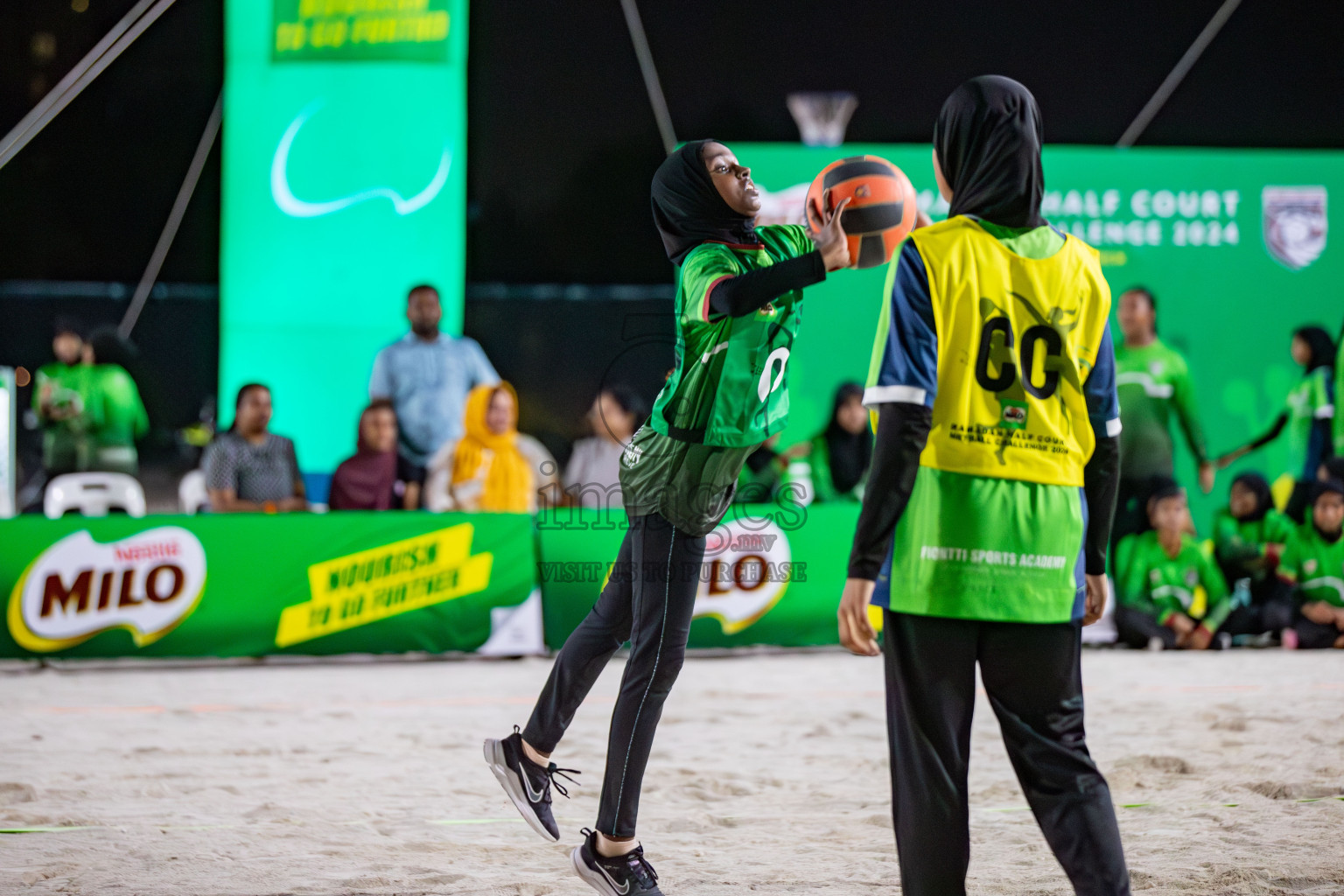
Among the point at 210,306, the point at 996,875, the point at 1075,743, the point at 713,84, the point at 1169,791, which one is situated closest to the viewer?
the point at 1075,743

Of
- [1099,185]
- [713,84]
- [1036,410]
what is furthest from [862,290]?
[713,84]

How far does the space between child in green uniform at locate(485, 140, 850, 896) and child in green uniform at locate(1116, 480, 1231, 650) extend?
18.9 ft

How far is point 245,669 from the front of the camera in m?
7.63

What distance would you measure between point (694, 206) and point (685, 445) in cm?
64

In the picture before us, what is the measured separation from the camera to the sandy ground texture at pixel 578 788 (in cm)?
351

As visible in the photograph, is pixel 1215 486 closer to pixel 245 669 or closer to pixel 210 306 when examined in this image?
pixel 245 669

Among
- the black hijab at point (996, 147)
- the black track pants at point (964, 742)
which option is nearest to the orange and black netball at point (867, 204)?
the black hijab at point (996, 147)

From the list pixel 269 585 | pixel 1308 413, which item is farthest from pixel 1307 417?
pixel 269 585

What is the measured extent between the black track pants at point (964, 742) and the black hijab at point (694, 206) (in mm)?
1261

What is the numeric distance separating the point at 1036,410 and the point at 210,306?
12785 millimetres

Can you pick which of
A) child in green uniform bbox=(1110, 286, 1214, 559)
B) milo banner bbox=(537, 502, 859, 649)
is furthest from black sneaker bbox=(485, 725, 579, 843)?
child in green uniform bbox=(1110, 286, 1214, 559)

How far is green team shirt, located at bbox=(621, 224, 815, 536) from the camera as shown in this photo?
3.26 m

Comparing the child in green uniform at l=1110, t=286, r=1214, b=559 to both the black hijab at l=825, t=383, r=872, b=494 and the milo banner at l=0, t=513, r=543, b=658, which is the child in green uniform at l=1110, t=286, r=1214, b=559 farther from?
the milo banner at l=0, t=513, r=543, b=658

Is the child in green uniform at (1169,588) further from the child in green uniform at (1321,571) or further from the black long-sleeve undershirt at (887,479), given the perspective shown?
the black long-sleeve undershirt at (887,479)
